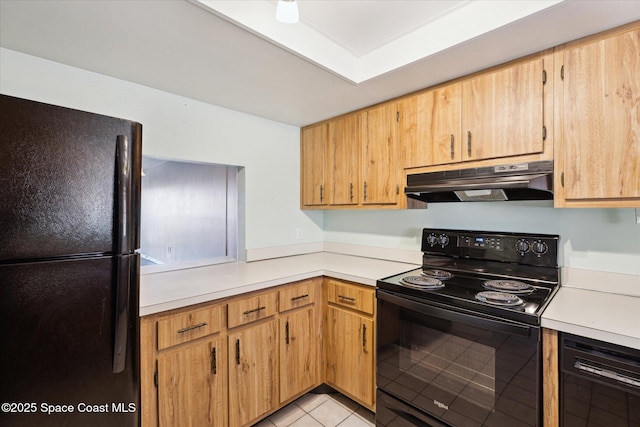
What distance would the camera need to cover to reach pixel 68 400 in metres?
0.98

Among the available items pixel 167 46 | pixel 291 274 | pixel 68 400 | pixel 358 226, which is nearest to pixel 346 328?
pixel 291 274

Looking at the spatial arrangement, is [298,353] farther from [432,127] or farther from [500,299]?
[432,127]

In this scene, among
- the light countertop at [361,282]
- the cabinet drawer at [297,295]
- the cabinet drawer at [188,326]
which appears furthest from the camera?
the cabinet drawer at [297,295]

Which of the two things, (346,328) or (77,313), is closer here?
(77,313)

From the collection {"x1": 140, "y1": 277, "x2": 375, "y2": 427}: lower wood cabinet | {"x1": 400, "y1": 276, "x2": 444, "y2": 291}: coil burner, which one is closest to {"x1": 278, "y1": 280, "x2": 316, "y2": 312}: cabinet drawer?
{"x1": 140, "y1": 277, "x2": 375, "y2": 427}: lower wood cabinet

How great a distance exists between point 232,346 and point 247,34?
5.16 feet

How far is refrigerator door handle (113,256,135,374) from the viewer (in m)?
1.05

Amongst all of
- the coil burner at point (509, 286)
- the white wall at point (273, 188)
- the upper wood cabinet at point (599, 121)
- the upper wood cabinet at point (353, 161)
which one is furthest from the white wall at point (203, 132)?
the upper wood cabinet at point (599, 121)

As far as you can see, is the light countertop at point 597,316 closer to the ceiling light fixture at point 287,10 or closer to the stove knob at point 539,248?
the stove knob at point 539,248

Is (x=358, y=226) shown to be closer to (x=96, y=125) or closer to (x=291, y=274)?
(x=291, y=274)

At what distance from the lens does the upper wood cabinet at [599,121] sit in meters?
1.25

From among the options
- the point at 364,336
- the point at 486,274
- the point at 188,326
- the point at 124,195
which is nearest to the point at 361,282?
the point at 364,336

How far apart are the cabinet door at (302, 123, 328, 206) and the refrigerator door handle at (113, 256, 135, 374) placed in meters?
1.70

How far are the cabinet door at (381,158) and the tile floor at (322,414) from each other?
55.9 inches
